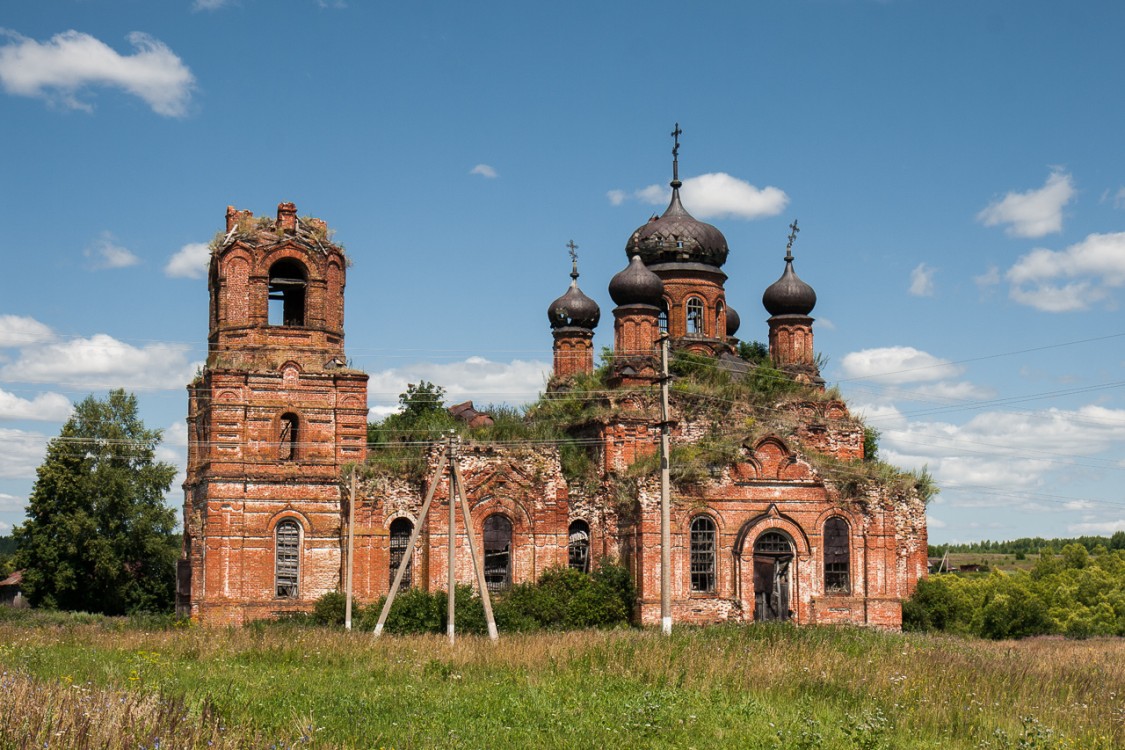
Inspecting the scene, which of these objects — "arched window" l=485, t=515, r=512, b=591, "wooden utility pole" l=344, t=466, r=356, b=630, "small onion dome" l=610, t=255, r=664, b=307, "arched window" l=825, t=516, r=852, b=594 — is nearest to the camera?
"wooden utility pole" l=344, t=466, r=356, b=630

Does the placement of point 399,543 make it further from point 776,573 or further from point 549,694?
point 549,694

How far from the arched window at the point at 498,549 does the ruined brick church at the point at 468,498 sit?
0.05 metres

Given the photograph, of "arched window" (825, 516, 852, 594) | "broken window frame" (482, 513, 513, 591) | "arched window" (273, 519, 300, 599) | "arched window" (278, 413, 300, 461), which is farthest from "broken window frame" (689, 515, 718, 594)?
"arched window" (278, 413, 300, 461)

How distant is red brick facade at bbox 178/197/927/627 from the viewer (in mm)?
29266

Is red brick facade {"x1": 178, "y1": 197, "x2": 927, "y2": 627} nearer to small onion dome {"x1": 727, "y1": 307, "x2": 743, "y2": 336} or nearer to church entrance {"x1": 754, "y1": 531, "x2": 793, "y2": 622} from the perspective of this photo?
church entrance {"x1": 754, "y1": 531, "x2": 793, "y2": 622}

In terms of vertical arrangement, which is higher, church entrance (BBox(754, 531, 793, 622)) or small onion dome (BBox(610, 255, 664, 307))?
small onion dome (BBox(610, 255, 664, 307))

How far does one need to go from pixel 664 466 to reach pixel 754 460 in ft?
22.0

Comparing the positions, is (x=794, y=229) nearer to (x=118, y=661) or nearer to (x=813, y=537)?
(x=813, y=537)

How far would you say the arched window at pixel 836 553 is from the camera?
30484 mm

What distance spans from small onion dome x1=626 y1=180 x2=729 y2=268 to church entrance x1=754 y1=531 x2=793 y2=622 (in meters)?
9.98

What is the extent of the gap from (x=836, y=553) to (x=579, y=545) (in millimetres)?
6276

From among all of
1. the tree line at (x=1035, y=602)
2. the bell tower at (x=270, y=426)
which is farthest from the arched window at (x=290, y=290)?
the tree line at (x=1035, y=602)

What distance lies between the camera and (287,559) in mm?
29562

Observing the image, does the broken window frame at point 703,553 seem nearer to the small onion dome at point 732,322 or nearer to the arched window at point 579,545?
the arched window at point 579,545
